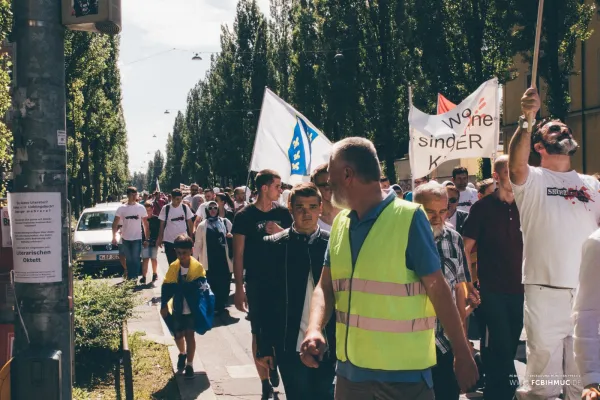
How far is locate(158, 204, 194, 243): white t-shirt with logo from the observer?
13.7m

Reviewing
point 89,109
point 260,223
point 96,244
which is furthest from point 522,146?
point 89,109

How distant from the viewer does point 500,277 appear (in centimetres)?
606

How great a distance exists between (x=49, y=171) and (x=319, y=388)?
2.18 metres

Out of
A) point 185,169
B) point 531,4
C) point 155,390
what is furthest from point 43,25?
point 185,169

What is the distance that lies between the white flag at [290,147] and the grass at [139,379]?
8.28 ft

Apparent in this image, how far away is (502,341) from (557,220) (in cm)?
133

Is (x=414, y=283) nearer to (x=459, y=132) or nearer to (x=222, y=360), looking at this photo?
(x=222, y=360)

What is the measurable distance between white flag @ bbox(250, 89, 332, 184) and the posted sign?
455cm

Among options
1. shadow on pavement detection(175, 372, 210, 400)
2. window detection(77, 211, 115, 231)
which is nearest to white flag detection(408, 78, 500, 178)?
shadow on pavement detection(175, 372, 210, 400)

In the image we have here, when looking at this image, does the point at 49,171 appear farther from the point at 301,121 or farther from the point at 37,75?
the point at 301,121

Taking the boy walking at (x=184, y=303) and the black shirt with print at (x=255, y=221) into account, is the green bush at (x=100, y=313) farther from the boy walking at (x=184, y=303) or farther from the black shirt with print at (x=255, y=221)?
the black shirt with print at (x=255, y=221)

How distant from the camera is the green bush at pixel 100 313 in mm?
7645

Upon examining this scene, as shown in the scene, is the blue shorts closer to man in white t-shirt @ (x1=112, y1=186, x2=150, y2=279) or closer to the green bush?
man in white t-shirt @ (x1=112, y1=186, x2=150, y2=279)

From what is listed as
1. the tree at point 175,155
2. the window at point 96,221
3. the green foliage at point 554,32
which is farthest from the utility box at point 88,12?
the tree at point 175,155
